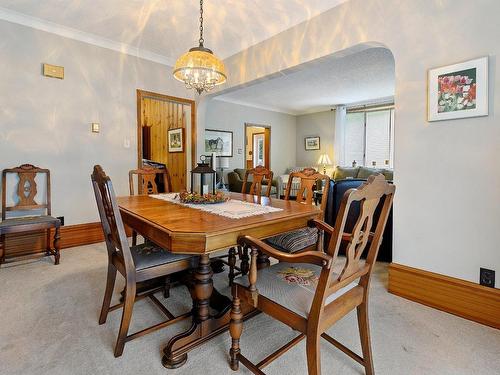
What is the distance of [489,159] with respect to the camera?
180 cm

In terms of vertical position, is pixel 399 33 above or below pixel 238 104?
below

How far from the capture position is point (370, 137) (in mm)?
7109

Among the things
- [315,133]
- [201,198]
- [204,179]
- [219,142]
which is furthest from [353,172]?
[201,198]

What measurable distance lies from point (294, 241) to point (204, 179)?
2.66 ft

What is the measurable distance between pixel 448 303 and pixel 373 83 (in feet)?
14.7

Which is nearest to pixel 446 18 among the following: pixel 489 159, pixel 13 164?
pixel 489 159

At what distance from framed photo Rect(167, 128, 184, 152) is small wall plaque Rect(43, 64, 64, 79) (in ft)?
6.11

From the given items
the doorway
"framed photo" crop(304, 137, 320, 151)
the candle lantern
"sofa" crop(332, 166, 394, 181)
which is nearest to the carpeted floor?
the candle lantern

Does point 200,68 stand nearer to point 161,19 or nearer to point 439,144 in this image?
point 161,19

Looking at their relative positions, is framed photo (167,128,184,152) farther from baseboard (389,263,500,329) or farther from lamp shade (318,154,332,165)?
lamp shade (318,154,332,165)

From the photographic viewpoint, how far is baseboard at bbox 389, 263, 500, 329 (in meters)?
1.79

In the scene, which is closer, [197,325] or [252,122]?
[197,325]

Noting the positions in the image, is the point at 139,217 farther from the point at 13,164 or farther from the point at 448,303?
the point at 13,164

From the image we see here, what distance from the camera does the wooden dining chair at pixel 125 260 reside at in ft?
4.55
